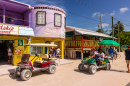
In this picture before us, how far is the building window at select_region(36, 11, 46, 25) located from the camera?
496 inches

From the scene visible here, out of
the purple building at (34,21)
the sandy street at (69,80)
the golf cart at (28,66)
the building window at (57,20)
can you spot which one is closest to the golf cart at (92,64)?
the sandy street at (69,80)

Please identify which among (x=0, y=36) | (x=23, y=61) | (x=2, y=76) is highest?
(x=0, y=36)

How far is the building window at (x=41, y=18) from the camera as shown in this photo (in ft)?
41.4

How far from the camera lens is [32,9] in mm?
12711

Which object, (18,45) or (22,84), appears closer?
(22,84)

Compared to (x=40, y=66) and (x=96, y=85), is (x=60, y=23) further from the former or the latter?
(x=96, y=85)

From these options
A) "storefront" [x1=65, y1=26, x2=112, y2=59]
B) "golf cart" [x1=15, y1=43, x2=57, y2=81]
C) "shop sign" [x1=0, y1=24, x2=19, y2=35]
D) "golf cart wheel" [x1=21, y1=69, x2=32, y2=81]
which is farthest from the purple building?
"golf cart wheel" [x1=21, y1=69, x2=32, y2=81]

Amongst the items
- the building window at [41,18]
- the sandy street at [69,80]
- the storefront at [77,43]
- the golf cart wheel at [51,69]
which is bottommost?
the sandy street at [69,80]

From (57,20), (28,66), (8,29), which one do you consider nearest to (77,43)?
(57,20)

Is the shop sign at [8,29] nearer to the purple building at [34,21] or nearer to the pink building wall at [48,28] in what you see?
the purple building at [34,21]

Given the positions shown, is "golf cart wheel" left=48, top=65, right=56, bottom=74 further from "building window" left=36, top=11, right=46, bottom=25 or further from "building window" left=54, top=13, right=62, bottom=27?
"building window" left=54, top=13, right=62, bottom=27

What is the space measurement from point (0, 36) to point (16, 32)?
1.48 meters

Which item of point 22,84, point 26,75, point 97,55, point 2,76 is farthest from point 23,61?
point 97,55

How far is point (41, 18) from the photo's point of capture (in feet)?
41.8
